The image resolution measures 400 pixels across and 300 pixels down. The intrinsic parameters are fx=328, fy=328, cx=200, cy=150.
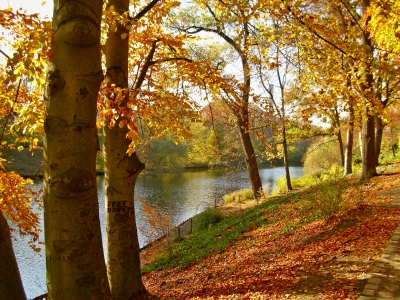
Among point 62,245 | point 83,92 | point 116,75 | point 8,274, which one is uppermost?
point 116,75

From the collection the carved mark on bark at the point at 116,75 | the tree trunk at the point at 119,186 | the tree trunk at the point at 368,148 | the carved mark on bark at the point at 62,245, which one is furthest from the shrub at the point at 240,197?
the carved mark on bark at the point at 62,245

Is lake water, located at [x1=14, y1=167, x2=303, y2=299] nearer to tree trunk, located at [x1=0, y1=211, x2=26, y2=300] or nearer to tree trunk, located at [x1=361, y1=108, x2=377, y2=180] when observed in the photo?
tree trunk, located at [x1=361, y1=108, x2=377, y2=180]

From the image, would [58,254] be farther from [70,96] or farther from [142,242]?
[142,242]

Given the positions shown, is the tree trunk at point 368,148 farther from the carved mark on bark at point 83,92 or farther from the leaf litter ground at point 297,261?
the carved mark on bark at point 83,92

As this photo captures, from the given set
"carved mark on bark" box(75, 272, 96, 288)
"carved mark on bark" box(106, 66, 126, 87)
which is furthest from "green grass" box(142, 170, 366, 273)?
"carved mark on bark" box(75, 272, 96, 288)

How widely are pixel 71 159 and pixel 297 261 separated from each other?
12.7ft

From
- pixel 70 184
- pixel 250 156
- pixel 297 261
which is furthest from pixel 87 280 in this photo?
pixel 250 156

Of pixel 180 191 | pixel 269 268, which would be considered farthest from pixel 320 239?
pixel 180 191

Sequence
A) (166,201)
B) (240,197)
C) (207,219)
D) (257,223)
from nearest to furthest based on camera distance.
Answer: (257,223)
(207,219)
(240,197)
(166,201)

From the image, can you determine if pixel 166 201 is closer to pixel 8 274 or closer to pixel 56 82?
pixel 8 274

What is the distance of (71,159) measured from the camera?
2.56m

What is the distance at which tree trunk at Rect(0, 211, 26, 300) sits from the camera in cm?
418

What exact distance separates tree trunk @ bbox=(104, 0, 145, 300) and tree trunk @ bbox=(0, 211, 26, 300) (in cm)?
128

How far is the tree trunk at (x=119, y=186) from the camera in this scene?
4980 millimetres
